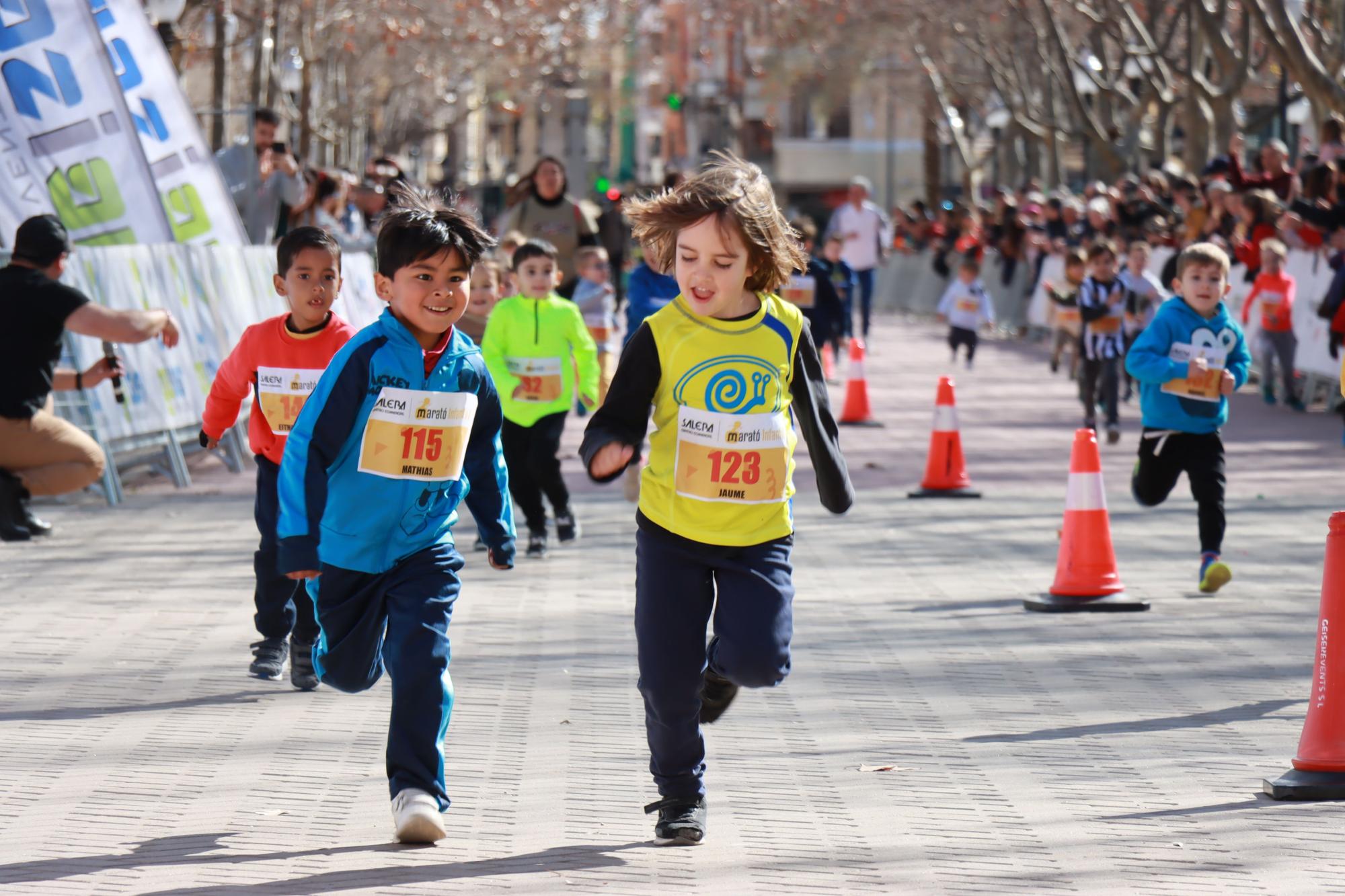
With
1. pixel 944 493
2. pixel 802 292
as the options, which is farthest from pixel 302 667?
pixel 802 292

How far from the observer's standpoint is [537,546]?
36.0 feet

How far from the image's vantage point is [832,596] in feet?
31.6

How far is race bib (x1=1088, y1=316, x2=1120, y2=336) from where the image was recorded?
17281 millimetres

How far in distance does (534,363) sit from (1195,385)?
10.9ft

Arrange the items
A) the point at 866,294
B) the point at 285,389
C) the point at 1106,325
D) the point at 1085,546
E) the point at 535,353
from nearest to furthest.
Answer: the point at 285,389 → the point at 1085,546 → the point at 535,353 → the point at 1106,325 → the point at 866,294

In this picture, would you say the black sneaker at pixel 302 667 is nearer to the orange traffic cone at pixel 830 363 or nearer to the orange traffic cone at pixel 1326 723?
the orange traffic cone at pixel 1326 723

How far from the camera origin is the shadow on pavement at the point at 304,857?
4.92 metres

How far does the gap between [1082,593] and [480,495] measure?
4.25 m

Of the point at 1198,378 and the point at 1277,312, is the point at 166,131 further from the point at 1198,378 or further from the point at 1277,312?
the point at 1277,312

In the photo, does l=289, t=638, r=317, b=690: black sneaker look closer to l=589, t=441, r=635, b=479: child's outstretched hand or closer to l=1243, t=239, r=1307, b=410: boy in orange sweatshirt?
l=589, t=441, r=635, b=479: child's outstretched hand

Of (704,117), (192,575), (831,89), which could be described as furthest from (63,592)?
(704,117)

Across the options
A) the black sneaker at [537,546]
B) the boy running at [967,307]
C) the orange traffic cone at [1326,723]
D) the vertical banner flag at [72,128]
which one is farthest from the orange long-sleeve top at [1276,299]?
the orange traffic cone at [1326,723]

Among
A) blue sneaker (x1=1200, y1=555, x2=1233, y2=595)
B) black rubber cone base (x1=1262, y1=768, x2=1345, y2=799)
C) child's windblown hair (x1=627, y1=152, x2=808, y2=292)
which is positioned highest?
child's windblown hair (x1=627, y1=152, x2=808, y2=292)

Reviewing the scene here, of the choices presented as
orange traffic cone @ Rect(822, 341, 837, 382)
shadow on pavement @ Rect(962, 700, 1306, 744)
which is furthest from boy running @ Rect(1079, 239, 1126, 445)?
shadow on pavement @ Rect(962, 700, 1306, 744)
